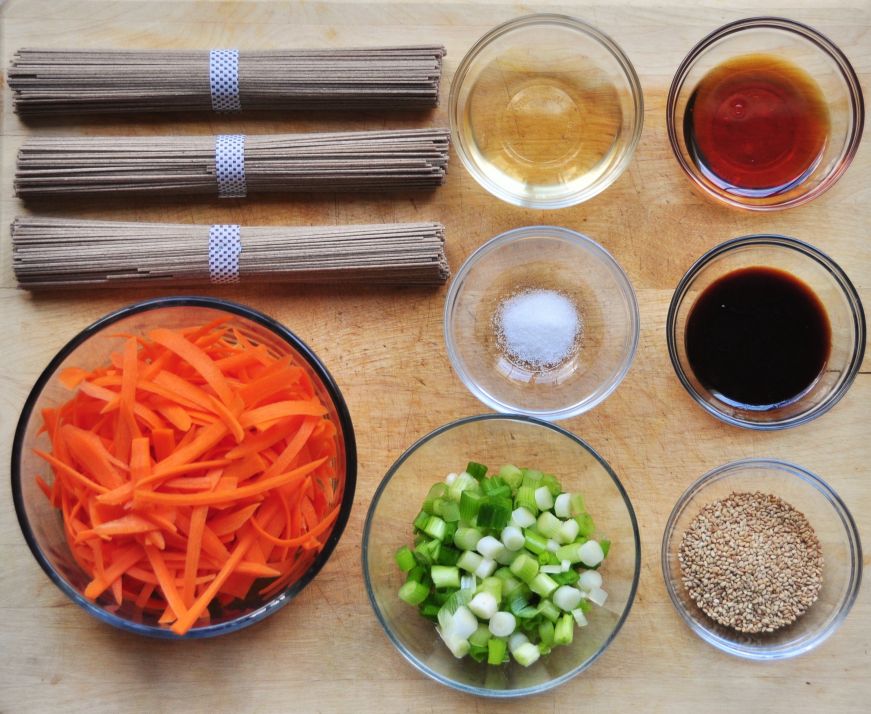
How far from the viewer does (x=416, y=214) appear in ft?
5.94

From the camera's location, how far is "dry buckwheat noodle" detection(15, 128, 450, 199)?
5.69 ft

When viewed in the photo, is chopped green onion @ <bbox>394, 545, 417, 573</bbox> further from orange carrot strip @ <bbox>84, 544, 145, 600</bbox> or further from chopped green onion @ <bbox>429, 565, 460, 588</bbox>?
orange carrot strip @ <bbox>84, 544, 145, 600</bbox>

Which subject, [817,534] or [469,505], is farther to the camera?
[817,534]

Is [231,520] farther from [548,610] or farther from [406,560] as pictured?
[548,610]

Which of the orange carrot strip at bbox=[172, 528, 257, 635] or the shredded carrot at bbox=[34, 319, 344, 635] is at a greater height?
the shredded carrot at bbox=[34, 319, 344, 635]

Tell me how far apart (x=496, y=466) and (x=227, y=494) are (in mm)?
601

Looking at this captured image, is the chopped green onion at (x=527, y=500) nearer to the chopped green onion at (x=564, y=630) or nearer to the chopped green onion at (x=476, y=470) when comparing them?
the chopped green onion at (x=476, y=470)

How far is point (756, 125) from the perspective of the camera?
179 centimetres

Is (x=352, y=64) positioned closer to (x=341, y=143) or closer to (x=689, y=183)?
(x=341, y=143)

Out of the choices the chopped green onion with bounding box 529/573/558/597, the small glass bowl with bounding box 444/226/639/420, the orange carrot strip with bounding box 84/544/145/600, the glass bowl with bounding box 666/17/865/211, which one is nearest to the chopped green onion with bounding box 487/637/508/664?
the chopped green onion with bounding box 529/573/558/597

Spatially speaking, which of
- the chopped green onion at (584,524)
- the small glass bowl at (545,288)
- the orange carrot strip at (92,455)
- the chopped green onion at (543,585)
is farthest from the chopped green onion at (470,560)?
the orange carrot strip at (92,455)

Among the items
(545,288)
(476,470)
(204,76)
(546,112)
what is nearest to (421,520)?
(476,470)

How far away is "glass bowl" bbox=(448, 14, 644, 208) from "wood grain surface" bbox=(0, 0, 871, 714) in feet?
0.17

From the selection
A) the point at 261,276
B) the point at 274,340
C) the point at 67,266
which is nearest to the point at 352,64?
the point at 261,276
